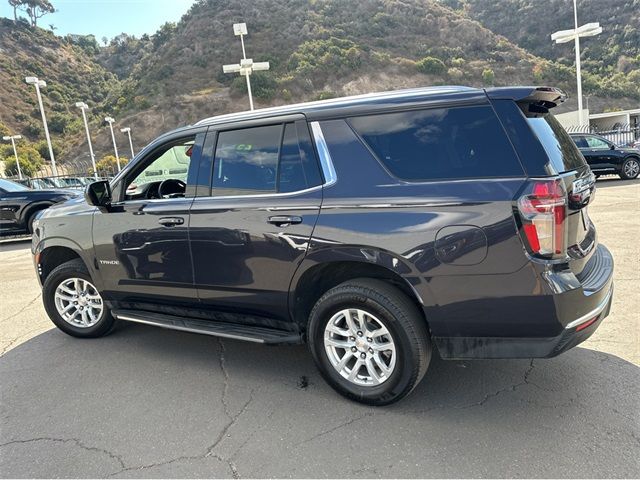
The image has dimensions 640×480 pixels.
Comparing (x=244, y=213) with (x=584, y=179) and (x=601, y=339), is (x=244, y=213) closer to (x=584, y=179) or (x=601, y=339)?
(x=584, y=179)

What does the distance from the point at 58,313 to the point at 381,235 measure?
11.5ft

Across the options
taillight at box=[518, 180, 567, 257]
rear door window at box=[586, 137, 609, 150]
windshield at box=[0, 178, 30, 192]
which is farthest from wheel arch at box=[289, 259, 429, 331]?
rear door window at box=[586, 137, 609, 150]

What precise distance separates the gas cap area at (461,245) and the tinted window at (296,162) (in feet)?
3.00

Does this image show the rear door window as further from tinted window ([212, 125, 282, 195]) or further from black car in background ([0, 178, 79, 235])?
black car in background ([0, 178, 79, 235])

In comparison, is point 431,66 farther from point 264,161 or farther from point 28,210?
point 264,161

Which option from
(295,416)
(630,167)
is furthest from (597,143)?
(295,416)

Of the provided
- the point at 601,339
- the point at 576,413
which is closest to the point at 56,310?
the point at 576,413

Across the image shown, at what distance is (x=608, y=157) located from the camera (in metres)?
14.5

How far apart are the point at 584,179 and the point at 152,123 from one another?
67.9m

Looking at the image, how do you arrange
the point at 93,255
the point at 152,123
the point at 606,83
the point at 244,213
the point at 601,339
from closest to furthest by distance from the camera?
the point at 244,213 → the point at 601,339 → the point at 93,255 → the point at 152,123 → the point at 606,83

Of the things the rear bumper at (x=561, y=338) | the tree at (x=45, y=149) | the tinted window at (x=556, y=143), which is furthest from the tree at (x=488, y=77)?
the rear bumper at (x=561, y=338)

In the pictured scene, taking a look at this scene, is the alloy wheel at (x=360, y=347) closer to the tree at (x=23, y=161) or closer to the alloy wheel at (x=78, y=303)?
the alloy wheel at (x=78, y=303)

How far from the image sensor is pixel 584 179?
288 centimetres

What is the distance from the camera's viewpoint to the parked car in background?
8.30 feet
